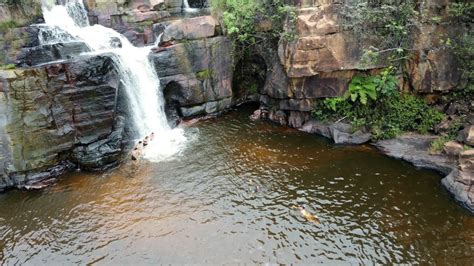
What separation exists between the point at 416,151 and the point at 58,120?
1235 cm

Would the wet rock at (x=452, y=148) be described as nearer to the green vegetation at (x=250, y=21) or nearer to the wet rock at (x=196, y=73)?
the green vegetation at (x=250, y=21)

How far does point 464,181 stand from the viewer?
32.0 feet

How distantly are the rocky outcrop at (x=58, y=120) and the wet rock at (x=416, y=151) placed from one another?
9970 millimetres

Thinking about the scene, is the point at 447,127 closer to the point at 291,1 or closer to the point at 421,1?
the point at 421,1

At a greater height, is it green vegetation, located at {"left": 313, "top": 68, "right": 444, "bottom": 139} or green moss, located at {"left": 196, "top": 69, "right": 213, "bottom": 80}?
green moss, located at {"left": 196, "top": 69, "right": 213, "bottom": 80}

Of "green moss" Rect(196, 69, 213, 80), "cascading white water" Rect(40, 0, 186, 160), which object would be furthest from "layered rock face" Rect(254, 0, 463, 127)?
"cascading white water" Rect(40, 0, 186, 160)

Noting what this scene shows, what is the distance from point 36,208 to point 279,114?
9.71 meters

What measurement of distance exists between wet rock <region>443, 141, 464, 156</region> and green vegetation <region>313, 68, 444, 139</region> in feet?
4.52

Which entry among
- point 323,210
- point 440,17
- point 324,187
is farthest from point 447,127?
point 323,210

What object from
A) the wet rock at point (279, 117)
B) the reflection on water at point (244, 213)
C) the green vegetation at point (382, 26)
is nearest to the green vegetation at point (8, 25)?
the reflection on water at point (244, 213)

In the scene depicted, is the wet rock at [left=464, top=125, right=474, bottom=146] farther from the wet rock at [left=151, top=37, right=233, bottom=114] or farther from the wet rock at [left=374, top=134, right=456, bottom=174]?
the wet rock at [left=151, top=37, right=233, bottom=114]

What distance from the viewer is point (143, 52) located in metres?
14.4

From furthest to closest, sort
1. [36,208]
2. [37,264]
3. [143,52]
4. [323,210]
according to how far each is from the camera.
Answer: [143,52] → [36,208] → [323,210] → [37,264]

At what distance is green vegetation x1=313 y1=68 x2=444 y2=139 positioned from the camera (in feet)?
41.2
